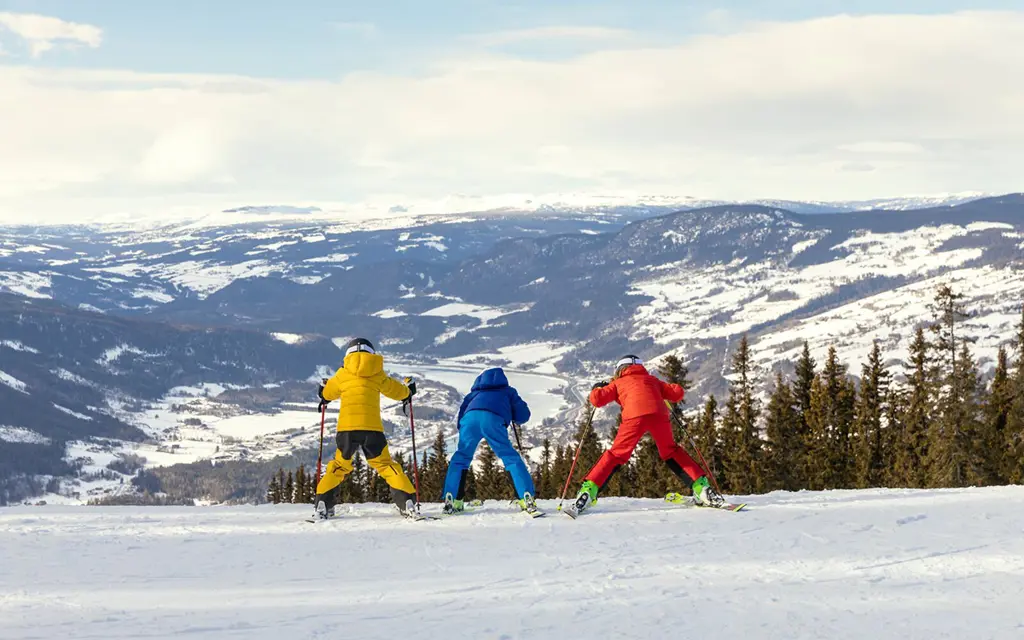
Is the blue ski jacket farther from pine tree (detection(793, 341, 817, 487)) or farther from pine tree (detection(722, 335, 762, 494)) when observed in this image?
pine tree (detection(793, 341, 817, 487))

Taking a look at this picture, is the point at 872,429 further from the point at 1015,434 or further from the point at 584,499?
the point at 584,499

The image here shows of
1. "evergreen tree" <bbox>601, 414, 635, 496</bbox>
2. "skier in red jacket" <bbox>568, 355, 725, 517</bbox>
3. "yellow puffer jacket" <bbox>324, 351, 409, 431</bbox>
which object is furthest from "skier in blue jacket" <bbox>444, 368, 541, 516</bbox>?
"evergreen tree" <bbox>601, 414, 635, 496</bbox>

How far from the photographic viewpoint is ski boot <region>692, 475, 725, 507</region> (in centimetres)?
1344

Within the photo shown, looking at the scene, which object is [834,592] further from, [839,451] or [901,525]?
[839,451]

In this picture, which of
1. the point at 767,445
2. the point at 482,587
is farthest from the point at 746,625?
the point at 767,445

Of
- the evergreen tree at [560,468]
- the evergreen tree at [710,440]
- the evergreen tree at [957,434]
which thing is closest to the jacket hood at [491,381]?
the evergreen tree at [710,440]

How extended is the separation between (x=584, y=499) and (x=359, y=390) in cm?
366

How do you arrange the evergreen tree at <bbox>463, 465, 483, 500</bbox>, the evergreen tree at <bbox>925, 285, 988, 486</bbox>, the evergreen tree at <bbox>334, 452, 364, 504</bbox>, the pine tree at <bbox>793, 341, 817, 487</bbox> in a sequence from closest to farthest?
1. the evergreen tree at <bbox>463, 465, 483, 500</bbox>
2. the evergreen tree at <bbox>925, 285, 988, 486</bbox>
3. the pine tree at <bbox>793, 341, 817, 487</bbox>
4. the evergreen tree at <bbox>334, 452, 364, 504</bbox>

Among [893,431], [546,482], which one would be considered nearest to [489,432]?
[893,431]

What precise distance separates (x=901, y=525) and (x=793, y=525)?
4.81ft

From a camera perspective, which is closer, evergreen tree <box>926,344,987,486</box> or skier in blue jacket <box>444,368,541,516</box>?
skier in blue jacket <box>444,368,541,516</box>

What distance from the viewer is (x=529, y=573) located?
386 inches

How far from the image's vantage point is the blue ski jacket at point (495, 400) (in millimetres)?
13562

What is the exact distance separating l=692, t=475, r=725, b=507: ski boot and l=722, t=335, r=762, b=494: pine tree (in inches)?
1011
